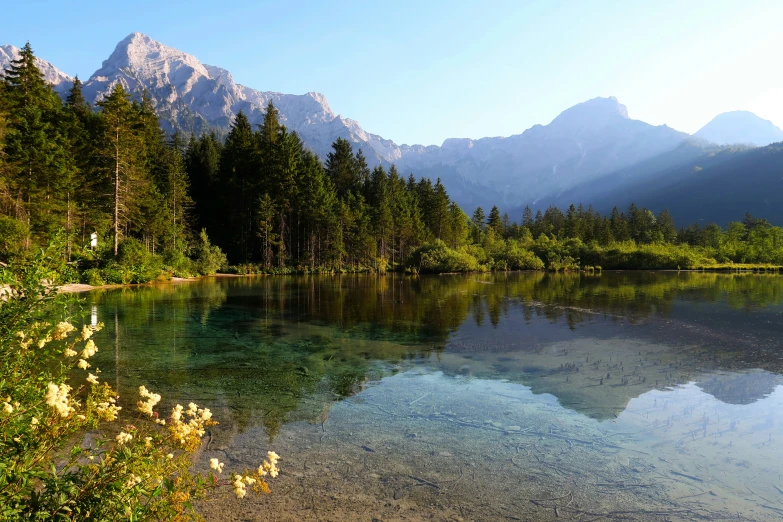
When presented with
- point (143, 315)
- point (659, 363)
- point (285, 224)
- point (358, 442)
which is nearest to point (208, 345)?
point (143, 315)

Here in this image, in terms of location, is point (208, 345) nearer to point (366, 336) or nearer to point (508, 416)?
point (366, 336)

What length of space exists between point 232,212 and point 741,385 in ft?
203

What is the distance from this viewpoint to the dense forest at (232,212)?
33156 mm

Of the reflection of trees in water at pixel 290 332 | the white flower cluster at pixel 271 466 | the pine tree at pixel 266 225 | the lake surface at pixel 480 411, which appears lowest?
the lake surface at pixel 480 411

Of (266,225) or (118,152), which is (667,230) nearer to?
(266,225)

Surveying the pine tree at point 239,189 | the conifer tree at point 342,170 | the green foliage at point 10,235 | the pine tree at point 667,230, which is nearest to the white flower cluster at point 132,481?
the green foliage at point 10,235

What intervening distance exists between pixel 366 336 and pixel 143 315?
35.9 feet

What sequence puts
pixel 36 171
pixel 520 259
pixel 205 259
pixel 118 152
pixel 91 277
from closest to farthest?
1. pixel 91 277
2. pixel 36 171
3. pixel 118 152
4. pixel 205 259
5. pixel 520 259

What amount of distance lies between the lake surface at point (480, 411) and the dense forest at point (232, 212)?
3.84 m

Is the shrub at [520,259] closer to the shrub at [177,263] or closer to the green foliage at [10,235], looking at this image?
the shrub at [177,263]

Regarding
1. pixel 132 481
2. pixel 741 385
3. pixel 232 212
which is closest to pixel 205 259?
pixel 232 212

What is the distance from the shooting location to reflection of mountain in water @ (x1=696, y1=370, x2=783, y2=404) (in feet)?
29.9

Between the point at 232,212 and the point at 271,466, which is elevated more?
the point at 232,212

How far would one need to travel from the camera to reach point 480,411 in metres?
8.20
